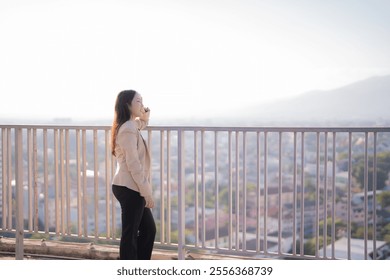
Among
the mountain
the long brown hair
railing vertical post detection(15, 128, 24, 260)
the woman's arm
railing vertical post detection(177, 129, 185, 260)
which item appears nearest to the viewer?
the woman's arm

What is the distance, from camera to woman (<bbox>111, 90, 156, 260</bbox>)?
8.52 ft

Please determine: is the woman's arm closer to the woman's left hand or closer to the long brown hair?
the long brown hair

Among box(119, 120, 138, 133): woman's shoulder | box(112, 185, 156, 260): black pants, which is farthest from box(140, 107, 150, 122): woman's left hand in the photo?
box(112, 185, 156, 260): black pants

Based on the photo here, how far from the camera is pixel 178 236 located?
3.30 m

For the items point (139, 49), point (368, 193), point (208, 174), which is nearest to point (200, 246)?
point (208, 174)

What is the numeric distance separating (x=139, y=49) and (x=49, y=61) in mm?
1611

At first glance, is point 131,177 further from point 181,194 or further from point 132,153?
point 181,194

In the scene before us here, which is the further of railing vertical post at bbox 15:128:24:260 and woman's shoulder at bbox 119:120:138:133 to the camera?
railing vertical post at bbox 15:128:24:260

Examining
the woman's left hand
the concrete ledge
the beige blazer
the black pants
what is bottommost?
the concrete ledge

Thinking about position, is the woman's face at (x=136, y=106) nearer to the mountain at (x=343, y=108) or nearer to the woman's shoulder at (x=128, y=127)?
the woman's shoulder at (x=128, y=127)

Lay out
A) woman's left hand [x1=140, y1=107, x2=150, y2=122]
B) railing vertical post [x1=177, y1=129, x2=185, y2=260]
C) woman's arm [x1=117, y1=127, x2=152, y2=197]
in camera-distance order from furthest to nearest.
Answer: railing vertical post [x1=177, y1=129, x2=185, y2=260]
woman's left hand [x1=140, y1=107, x2=150, y2=122]
woman's arm [x1=117, y1=127, x2=152, y2=197]

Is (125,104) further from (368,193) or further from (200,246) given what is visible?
(368,193)

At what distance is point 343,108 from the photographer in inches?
247

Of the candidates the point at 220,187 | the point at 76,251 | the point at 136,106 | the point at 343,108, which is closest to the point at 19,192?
the point at 76,251
